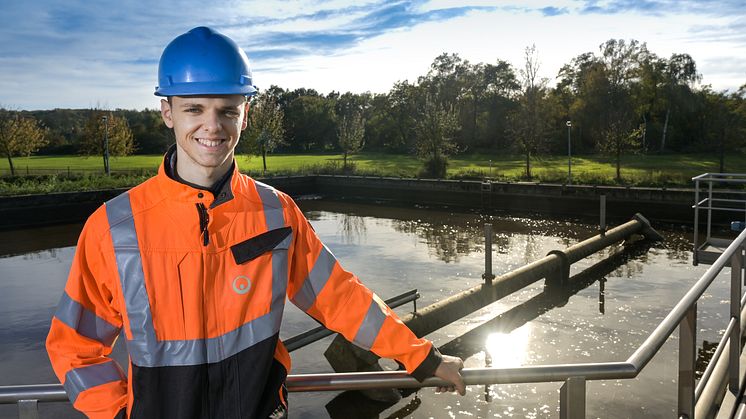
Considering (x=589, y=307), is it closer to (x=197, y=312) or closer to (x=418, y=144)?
(x=197, y=312)

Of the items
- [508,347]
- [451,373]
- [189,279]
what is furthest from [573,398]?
[508,347]

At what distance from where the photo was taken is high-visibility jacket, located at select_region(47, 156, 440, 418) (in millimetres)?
1787

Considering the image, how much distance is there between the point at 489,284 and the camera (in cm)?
995

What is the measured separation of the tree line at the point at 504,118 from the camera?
109 feet

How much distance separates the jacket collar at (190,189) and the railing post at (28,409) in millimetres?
817

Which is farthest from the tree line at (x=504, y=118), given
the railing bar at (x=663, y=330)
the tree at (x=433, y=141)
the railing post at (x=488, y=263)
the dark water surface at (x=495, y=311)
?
the railing bar at (x=663, y=330)

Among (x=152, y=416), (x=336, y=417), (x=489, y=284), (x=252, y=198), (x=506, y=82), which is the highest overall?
(x=506, y=82)

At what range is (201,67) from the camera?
1920 millimetres

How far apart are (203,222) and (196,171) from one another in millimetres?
212

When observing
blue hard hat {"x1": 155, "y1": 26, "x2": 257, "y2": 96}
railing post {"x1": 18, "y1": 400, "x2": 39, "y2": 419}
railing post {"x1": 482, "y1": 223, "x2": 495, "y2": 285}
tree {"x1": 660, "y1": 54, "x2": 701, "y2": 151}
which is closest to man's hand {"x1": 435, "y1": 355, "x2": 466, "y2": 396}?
blue hard hat {"x1": 155, "y1": 26, "x2": 257, "y2": 96}

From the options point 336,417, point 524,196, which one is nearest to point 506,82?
point 524,196

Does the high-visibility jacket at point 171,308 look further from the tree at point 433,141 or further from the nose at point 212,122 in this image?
the tree at point 433,141

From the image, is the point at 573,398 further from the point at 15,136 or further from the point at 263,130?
the point at 15,136

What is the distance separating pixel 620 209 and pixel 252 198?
22161 millimetres
